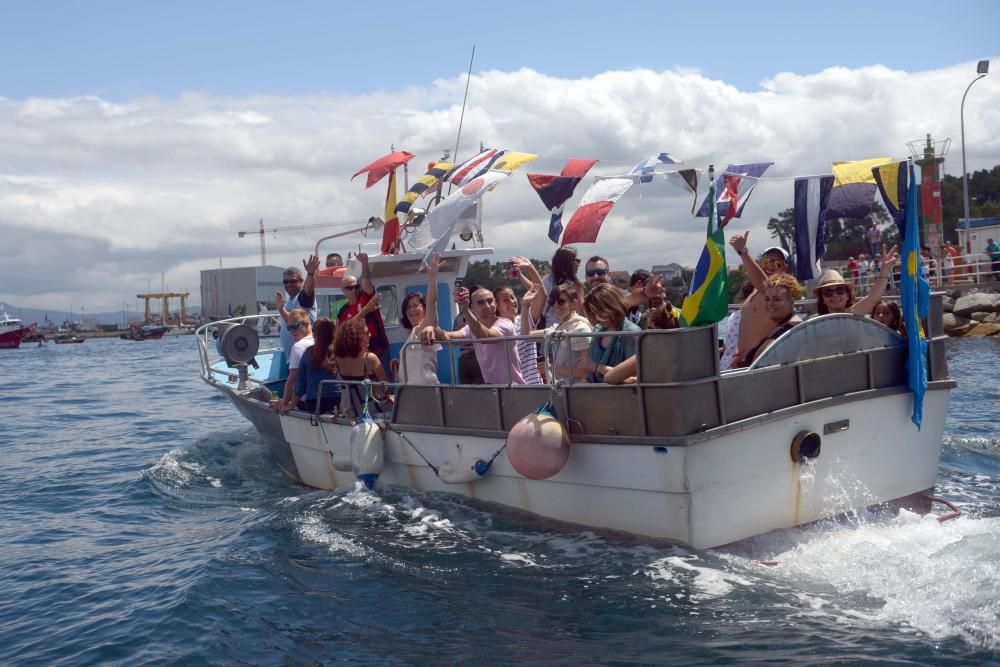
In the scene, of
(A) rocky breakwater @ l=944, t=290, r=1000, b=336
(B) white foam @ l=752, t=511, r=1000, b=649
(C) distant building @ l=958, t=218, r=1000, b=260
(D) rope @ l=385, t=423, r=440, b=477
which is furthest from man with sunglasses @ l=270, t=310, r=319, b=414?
(C) distant building @ l=958, t=218, r=1000, b=260

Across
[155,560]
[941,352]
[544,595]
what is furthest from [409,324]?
[941,352]

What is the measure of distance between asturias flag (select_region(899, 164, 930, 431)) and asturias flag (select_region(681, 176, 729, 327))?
1.57m

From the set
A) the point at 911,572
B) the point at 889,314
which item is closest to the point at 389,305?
the point at 889,314

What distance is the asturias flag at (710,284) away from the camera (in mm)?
6719

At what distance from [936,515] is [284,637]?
16.7 feet

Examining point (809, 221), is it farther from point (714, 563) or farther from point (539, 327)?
point (714, 563)

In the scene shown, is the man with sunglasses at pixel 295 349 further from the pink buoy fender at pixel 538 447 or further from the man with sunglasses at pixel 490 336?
the pink buoy fender at pixel 538 447

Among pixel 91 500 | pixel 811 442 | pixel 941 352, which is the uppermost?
pixel 941 352

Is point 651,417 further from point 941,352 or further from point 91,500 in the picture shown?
point 91,500

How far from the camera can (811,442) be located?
6863mm

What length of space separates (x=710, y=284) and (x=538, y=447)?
5.42 ft

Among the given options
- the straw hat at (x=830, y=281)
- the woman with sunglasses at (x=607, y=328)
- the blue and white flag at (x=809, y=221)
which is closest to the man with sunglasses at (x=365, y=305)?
the woman with sunglasses at (x=607, y=328)

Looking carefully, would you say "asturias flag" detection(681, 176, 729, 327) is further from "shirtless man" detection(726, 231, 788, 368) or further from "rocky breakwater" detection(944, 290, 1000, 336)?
"rocky breakwater" detection(944, 290, 1000, 336)

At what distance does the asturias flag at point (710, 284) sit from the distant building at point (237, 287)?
88585mm
